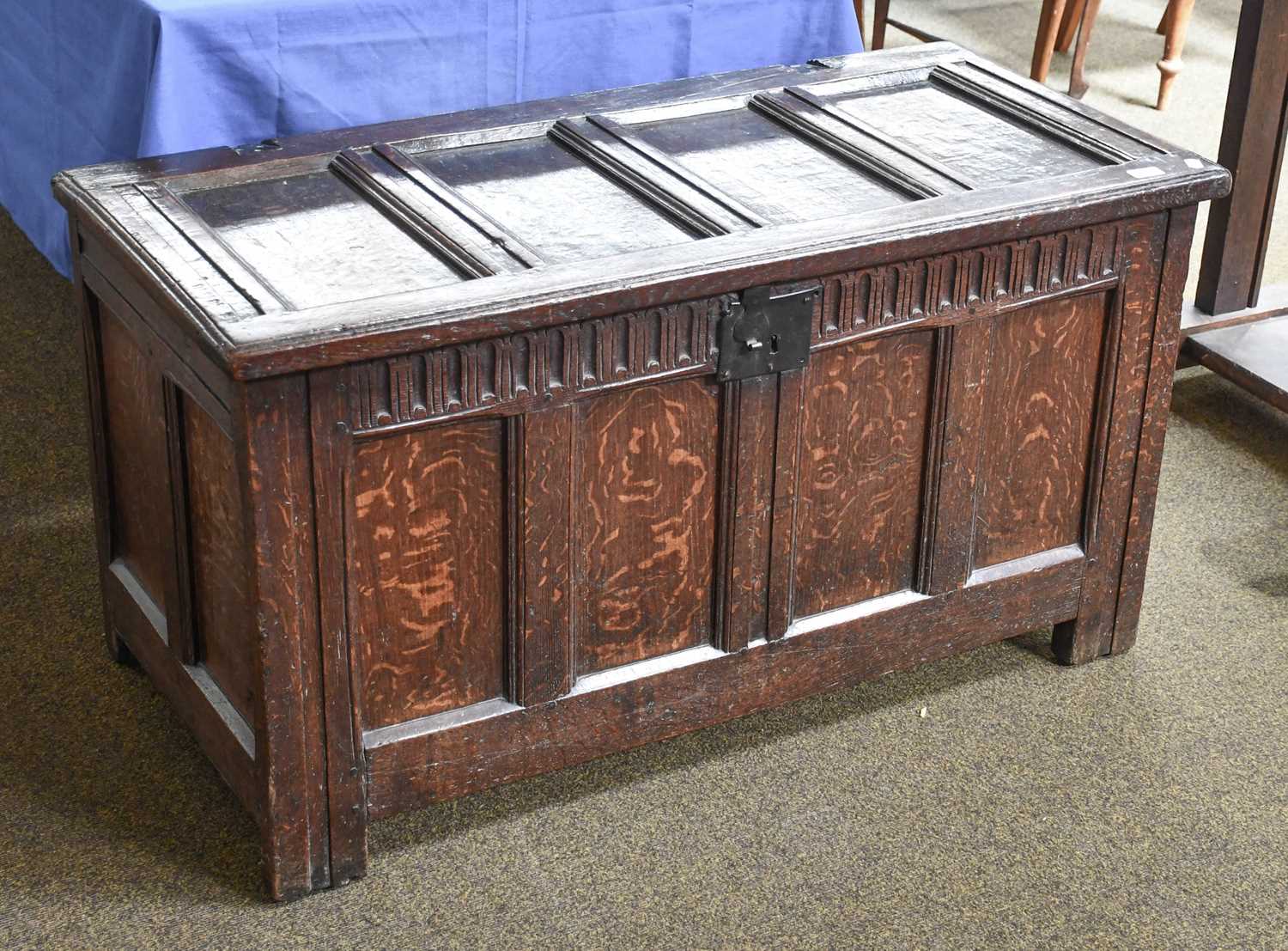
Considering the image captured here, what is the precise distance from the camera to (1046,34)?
4.22 meters

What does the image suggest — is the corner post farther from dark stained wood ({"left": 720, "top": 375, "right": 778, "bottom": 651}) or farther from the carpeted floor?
dark stained wood ({"left": 720, "top": 375, "right": 778, "bottom": 651})

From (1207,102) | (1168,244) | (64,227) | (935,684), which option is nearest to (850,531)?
(935,684)

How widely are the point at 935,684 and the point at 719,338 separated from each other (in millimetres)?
677

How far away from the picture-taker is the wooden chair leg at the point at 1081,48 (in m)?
4.33

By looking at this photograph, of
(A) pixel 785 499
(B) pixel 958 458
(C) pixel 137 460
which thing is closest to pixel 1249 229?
(B) pixel 958 458

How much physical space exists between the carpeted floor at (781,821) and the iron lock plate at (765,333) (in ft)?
1.74

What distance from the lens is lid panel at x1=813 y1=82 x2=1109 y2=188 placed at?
210cm

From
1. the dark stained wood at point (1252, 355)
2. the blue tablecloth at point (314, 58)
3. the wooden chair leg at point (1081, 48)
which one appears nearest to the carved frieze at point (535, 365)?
the blue tablecloth at point (314, 58)

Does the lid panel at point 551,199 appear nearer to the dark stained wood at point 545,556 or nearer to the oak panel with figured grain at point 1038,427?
the dark stained wood at point 545,556

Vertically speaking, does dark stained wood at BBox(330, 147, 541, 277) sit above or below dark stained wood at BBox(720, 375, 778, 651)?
above

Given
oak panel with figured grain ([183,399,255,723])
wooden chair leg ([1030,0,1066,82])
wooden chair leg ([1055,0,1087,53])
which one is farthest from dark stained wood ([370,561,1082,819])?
wooden chair leg ([1055,0,1087,53])

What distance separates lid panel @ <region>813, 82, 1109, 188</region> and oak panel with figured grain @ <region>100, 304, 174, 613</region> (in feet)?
3.16

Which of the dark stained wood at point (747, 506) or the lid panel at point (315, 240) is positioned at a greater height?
the lid panel at point (315, 240)

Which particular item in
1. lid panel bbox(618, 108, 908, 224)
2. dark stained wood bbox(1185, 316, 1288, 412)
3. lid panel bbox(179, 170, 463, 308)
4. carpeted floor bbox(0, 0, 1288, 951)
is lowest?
carpeted floor bbox(0, 0, 1288, 951)
